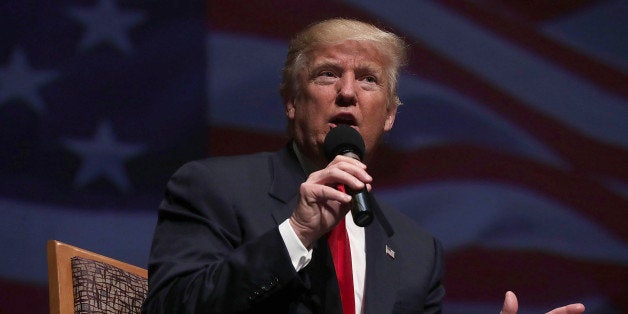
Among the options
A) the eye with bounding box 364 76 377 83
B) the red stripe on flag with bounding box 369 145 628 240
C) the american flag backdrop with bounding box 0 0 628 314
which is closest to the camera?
the eye with bounding box 364 76 377 83

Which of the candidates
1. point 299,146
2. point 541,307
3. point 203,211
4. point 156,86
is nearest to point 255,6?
point 156,86

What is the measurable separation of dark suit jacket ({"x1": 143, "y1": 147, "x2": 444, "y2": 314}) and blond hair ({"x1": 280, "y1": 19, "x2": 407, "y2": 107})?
0.22 metres

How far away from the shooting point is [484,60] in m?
3.39

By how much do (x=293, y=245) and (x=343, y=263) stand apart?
346 millimetres

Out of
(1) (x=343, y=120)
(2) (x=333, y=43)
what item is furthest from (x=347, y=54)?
(1) (x=343, y=120)

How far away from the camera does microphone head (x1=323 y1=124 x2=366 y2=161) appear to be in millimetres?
1984

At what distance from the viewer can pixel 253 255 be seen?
1.86m

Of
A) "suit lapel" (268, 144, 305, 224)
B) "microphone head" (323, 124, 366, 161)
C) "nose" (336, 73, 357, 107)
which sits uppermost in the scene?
"nose" (336, 73, 357, 107)

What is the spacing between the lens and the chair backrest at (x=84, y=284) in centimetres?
215

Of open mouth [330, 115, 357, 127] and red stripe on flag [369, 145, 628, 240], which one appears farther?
red stripe on flag [369, 145, 628, 240]

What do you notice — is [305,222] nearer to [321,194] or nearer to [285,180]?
[321,194]

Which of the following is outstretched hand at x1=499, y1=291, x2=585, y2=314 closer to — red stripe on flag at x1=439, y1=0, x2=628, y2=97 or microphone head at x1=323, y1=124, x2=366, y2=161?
microphone head at x1=323, y1=124, x2=366, y2=161

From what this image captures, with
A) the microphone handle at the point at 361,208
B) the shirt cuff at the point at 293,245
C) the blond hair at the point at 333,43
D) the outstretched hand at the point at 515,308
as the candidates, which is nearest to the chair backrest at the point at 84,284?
the shirt cuff at the point at 293,245

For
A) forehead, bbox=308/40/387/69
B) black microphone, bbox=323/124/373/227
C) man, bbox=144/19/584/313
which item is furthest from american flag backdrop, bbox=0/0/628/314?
black microphone, bbox=323/124/373/227
